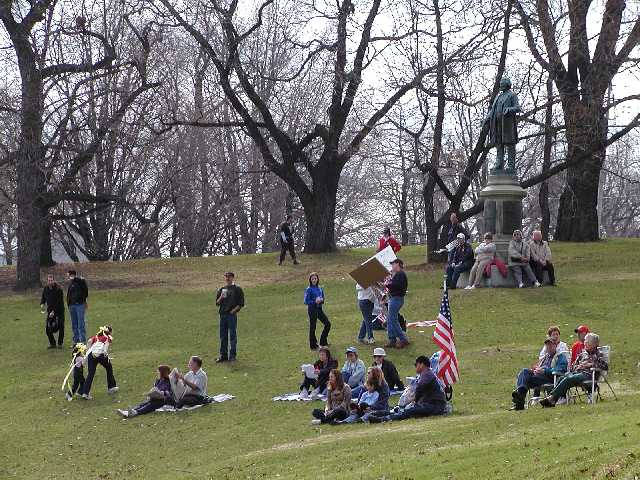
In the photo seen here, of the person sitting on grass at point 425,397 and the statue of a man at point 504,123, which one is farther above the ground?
the statue of a man at point 504,123

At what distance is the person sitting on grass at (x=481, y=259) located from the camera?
93.6 feet

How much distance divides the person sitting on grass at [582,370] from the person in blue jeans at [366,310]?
7316mm

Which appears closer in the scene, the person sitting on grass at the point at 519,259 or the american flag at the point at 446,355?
the american flag at the point at 446,355

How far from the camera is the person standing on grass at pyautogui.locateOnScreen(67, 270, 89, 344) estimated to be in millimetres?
25094

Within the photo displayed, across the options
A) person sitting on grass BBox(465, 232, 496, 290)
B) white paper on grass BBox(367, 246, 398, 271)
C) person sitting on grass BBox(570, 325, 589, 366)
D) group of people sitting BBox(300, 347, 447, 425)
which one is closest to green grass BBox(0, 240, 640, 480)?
group of people sitting BBox(300, 347, 447, 425)

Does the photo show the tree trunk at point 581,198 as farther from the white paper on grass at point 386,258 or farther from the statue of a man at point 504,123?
Answer: the white paper on grass at point 386,258

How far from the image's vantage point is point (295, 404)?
18891 millimetres

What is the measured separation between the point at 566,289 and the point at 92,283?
17.5m

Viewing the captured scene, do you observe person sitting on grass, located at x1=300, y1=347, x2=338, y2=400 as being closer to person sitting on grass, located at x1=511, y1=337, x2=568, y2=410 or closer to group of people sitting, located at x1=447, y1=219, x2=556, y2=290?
person sitting on grass, located at x1=511, y1=337, x2=568, y2=410

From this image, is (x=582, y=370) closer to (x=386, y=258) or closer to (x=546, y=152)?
(x=386, y=258)

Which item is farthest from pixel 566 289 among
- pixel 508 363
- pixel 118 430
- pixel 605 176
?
pixel 605 176

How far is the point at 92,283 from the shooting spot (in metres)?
39.0

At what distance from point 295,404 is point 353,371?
1.13 m

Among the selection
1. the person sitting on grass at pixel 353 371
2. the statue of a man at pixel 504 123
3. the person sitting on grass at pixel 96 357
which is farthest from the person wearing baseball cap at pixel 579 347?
the statue of a man at pixel 504 123
